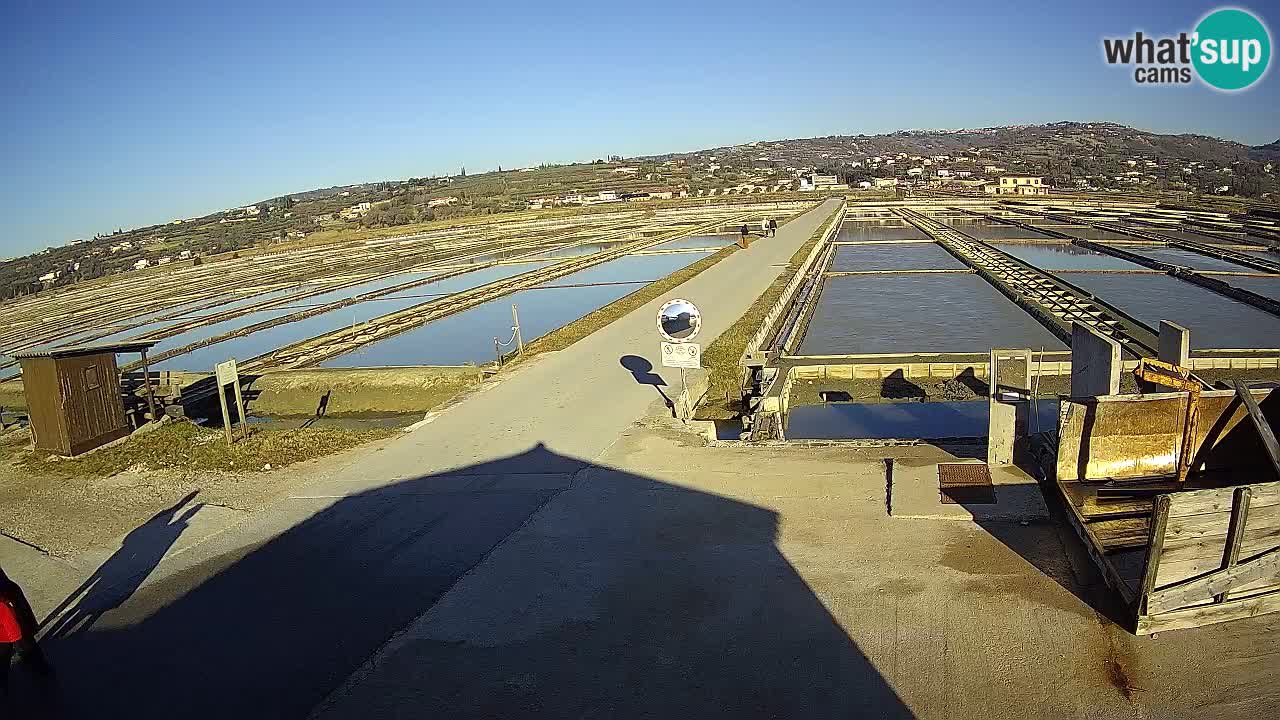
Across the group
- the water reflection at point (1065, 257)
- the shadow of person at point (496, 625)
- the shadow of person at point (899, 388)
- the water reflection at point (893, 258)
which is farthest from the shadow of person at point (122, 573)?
the water reflection at point (1065, 257)

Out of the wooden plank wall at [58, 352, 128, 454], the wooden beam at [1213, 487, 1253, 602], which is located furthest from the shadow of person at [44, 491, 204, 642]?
the wooden beam at [1213, 487, 1253, 602]

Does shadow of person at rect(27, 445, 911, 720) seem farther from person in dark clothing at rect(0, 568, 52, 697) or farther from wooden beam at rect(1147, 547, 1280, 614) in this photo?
wooden beam at rect(1147, 547, 1280, 614)

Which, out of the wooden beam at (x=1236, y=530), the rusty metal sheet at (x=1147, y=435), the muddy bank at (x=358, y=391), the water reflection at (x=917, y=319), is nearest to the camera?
the wooden beam at (x=1236, y=530)

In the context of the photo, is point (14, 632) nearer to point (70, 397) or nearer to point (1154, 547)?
point (70, 397)

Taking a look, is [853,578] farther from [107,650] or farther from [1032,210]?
[1032,210]

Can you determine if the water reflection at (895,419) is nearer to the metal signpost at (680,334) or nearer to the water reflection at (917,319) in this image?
the metal signpost at (680,334)
